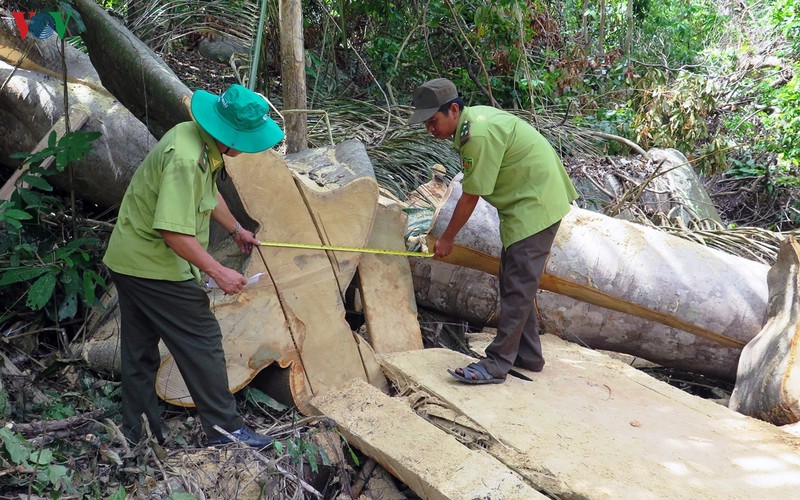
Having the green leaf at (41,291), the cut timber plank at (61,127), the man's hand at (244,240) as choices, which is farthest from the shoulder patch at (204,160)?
the cut timber plank at (61,127)

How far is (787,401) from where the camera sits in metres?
3.21

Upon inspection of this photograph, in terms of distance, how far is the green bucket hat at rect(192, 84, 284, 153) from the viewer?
270cm

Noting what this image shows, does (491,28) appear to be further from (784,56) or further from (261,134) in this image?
(261,134)

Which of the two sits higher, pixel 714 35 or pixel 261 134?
pixel 714 35

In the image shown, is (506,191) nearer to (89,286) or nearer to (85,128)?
(89,286)

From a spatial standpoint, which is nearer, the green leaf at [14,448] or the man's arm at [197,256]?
the green leaf at [14,448]

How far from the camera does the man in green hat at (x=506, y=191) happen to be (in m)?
3.33

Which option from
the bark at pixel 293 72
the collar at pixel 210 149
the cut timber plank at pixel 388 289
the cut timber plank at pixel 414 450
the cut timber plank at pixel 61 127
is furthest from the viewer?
the bark at pixel 293 72

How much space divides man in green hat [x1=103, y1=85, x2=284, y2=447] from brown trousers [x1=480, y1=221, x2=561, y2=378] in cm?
120

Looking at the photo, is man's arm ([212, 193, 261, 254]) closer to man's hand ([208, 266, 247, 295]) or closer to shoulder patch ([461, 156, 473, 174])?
man's hand ([208, 266, 247, 295])

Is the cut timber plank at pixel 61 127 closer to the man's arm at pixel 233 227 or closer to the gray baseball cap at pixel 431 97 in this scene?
the man's arm at pixel 233 227

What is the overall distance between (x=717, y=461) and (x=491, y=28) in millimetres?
5637

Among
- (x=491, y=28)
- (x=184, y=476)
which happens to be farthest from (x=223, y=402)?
(x=491, y=28)

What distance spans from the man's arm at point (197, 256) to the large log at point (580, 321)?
5.18ft
